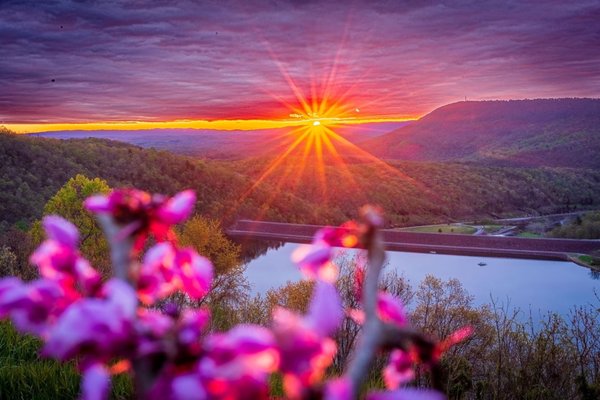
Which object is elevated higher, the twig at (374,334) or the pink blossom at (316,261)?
the pink blossom at (316,261)

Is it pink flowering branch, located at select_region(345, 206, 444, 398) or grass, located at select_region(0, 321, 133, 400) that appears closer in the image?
pink flowering branch, located at select_region(345, 206, 444, 398)

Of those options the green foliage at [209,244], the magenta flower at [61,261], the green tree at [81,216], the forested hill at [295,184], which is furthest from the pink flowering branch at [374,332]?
the forested hill at [295,184]

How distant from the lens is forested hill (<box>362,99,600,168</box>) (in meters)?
105

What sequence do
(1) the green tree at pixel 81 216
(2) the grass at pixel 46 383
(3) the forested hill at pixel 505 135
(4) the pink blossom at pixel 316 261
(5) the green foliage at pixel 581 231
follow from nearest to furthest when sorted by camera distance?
(4) the pink blossom at pixel 316 261 → (2) the grass at pixel 46 383 → (1) the green tree at pixel 81 216 → (5) the green foliage at pixel 581 231 → (3) the forested hill at pixel 505 135

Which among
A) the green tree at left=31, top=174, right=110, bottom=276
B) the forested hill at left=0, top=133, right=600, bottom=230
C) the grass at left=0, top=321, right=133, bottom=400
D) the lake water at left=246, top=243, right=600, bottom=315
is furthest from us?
the forested hill at left=0, top=133, right=600, bottom=230

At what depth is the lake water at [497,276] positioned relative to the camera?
2908 centimetres

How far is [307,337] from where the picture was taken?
0.62 metres

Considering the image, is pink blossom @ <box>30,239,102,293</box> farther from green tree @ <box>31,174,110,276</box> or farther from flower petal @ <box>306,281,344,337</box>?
green tree @ <box>31,174,110,276</box>

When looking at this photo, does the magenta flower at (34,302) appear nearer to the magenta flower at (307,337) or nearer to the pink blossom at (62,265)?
the pink blossom at (62,265)

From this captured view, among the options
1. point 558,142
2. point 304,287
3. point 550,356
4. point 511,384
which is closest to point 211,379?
point 511,384

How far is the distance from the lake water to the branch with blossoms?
1046 inches

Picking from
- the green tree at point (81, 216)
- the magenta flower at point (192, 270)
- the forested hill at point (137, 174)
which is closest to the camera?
the magenta flower at point (192, 270)

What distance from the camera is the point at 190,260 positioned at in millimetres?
915

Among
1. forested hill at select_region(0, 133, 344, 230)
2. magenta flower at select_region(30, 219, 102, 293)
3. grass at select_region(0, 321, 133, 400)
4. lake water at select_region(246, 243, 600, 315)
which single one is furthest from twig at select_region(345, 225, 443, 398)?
forested hill at select_region(0, 133, 344, 230)
